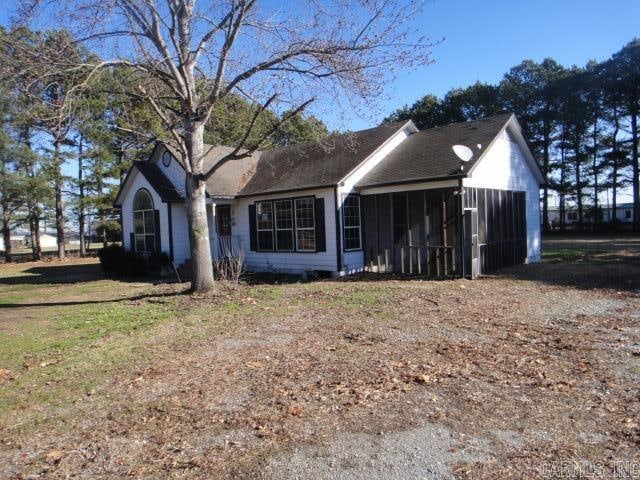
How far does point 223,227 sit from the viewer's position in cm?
1878

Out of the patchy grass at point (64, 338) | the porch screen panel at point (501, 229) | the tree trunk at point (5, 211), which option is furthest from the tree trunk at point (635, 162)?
the tree trunk at point (5, 211)

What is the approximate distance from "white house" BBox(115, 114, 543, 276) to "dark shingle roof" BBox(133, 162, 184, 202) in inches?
2.3

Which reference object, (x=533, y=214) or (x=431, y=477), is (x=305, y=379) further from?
(x=533, y=214)

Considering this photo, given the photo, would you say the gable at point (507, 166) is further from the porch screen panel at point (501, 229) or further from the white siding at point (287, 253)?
the white siding at point (287, 253)

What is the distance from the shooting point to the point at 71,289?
48.6 ft

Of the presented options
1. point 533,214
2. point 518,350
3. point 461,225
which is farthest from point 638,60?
point 518,350

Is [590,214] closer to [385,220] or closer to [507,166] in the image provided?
[507,166]

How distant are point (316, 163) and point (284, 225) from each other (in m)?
2.58

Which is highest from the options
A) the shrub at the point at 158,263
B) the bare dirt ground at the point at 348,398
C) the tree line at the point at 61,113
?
the tree line at the point at 61,113

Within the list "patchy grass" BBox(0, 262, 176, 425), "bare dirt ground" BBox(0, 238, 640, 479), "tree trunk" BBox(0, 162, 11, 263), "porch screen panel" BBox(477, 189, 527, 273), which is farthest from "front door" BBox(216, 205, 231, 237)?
"tree trunk" BBox(0, 162, 11, 263)

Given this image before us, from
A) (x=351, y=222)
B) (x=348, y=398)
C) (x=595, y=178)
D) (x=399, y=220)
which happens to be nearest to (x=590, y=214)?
(x=595, y=178)

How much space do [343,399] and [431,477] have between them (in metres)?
1.52

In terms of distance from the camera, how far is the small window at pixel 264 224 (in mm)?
16828

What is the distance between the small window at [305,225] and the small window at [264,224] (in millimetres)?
1328
